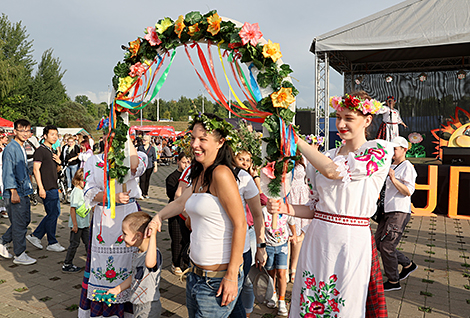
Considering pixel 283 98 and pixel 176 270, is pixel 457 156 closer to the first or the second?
pixel 176 270

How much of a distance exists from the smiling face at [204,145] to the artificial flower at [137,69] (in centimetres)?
115

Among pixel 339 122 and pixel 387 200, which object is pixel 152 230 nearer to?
pixel 339 122

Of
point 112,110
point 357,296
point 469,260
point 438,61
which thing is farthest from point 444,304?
point 438,61

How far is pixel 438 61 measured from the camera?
565 inches

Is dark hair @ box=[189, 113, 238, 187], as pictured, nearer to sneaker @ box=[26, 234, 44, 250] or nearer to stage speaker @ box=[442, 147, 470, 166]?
sneaker @ box=[26, 234, 44, 250]

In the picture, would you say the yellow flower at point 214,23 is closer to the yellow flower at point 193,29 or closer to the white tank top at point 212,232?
the yellow flower at point 193,29

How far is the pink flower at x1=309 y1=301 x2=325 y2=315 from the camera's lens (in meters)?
2.22

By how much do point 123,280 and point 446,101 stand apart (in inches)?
635

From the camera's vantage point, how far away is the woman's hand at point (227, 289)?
1979mm

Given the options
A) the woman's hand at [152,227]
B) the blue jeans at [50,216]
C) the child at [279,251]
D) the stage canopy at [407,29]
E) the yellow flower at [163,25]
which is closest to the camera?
the woman's hand at [152,227]

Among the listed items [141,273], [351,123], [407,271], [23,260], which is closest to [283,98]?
[351,123]

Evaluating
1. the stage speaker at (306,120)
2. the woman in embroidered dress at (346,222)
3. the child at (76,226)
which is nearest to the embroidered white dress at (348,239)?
the woman in embroidered dress at (346,222)

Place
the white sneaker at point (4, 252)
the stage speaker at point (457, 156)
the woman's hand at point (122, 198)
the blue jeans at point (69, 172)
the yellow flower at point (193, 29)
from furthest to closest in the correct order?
the blue jeans at point (69, 172) → the stage speaker at point (457, 156) → the white sneaker at point (4, 252) → the woman's hand at point (122, 198) → the yellow flower at point (193, 29)

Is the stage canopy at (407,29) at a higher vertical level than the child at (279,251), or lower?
higher
